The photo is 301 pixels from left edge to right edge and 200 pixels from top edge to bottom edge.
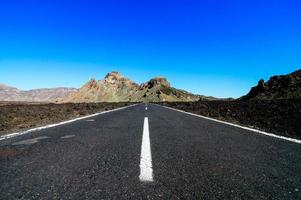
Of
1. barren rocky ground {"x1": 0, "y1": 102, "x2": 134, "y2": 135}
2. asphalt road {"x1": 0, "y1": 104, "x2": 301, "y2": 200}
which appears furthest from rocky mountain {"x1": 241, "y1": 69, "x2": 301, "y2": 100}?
asphalt road {"x1": 0, "y1": 104, "x2": 301, "y2": 200}

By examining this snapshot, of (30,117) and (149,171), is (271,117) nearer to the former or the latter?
(149,171)

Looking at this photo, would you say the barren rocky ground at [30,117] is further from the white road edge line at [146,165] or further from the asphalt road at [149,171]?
the white road edge line at [146,165]

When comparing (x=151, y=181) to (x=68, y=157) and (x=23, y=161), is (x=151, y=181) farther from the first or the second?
(x=23, y=161)

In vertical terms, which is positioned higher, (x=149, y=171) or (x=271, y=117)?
(x=271, y=117)

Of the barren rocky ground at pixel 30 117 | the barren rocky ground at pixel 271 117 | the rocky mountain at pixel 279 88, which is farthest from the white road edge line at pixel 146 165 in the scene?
the rocky mountain at pixel 279 88

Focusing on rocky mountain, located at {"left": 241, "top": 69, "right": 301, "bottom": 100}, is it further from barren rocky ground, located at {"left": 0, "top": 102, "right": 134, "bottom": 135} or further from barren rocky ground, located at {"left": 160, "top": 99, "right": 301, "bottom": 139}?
barren rocky ground, located at {"left": 0, "top": 102, "right": 134, "bottom": 135}

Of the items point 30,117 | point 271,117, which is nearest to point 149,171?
point 271,117

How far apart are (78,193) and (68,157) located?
5.73 ft

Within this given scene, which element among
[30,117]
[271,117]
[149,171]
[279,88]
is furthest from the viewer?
[279,88]

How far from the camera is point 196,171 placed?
351cm

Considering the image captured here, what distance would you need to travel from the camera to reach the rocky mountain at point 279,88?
2552 inches

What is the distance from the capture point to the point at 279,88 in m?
73.6

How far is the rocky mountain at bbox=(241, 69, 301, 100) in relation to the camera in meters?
64.8

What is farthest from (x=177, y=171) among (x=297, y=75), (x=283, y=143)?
(x=297, y=75)
